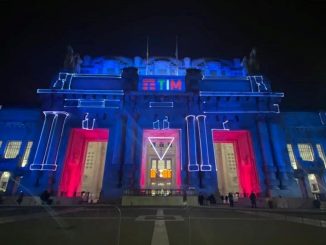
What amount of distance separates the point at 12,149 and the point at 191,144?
97.0ft

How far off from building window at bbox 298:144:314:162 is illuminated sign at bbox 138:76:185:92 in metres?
23.2

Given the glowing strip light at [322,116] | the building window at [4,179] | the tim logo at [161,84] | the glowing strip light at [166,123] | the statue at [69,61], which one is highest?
the statue at [69,61]

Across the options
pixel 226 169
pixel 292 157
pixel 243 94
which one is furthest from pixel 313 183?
pixel 243 94

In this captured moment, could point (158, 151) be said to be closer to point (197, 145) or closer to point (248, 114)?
point (197, 145)

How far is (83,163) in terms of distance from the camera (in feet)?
126

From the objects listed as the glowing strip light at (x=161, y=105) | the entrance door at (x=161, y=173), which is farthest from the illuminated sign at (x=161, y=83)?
the entrance door at (x=161, y=173)

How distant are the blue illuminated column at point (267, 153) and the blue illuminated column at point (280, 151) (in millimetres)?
775

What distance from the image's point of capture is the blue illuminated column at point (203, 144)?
31.5 meters

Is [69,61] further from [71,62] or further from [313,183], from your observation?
[313,183]

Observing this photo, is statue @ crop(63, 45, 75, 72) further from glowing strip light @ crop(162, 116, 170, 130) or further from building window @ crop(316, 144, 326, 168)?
building window @ crop(316, 144, 326, 168)

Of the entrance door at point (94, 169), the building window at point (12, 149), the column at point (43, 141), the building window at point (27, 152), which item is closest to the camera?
the column at point (43, 141)

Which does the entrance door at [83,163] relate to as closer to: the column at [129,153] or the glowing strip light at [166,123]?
the column at [129,153]

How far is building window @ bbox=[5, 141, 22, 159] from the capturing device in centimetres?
3447

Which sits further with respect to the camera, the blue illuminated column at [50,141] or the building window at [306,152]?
the building window at [306,152]
